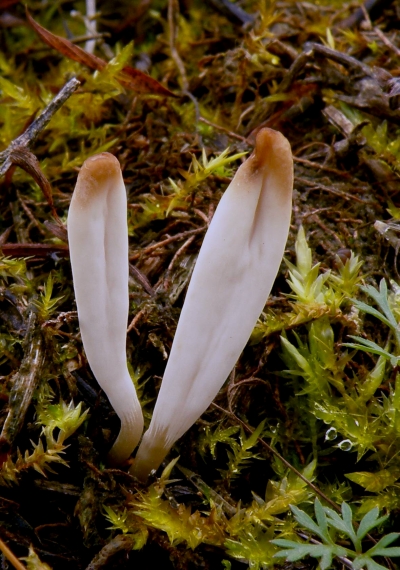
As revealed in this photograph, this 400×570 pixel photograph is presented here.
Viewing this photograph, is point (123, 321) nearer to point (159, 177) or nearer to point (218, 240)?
point (218, 240)

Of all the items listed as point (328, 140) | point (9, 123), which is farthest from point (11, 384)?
point (328, 140)

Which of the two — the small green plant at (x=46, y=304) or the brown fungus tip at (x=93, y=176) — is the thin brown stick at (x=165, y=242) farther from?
the brown fungus tip at (x=93, y=176)

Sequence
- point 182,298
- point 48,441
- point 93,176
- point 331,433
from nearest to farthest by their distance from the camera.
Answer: point 93,176 → point 48,441 → point 331,433 → point 182,298

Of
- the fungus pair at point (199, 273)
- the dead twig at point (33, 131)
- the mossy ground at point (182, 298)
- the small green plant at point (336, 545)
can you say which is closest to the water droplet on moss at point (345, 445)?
the mossy ground at point (182, 298)

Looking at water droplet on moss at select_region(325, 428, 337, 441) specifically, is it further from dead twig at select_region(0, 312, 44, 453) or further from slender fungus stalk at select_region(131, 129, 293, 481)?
dead twig at select_region(0, 312, 44, 453)

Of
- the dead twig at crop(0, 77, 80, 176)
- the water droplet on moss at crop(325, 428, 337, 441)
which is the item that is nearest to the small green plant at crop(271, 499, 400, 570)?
the water droplet on moss at crop(325, 428, 337, 441)

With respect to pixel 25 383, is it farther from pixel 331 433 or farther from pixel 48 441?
pixel 331 433

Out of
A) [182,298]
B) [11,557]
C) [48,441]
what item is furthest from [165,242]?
[11,557]
